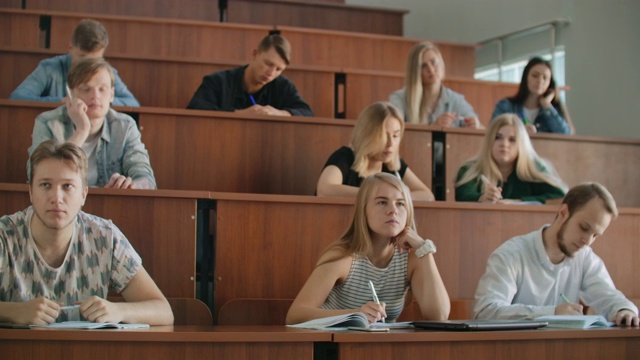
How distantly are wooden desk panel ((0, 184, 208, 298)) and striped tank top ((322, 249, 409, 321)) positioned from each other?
0.39 metres

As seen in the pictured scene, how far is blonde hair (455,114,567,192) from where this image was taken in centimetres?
311

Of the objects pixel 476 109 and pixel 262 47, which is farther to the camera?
pixel 476 109

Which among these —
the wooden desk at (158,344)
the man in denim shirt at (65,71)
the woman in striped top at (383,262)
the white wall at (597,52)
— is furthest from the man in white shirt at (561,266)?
the white wall at (597,52)

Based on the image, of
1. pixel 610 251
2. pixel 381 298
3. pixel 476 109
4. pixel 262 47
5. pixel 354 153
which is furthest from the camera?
pixel 476 109

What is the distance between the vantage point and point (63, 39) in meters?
4.32

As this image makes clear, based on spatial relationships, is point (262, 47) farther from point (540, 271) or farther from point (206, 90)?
point (540, 271)

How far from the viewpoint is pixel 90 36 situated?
3355mm

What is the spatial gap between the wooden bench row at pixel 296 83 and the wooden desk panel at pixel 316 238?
4.67ft

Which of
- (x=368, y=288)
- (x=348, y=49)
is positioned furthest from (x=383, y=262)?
(x=348, y=49)

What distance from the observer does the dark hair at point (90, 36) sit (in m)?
3.36

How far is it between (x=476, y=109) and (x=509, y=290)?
209 cm

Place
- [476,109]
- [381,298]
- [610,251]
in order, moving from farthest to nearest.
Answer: [476,109] → [610,251] → [381,298]

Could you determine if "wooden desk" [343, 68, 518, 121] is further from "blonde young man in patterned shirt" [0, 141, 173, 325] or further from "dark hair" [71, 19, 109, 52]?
"blonde young man in patterned shirt" [0, 141, 173, 325]

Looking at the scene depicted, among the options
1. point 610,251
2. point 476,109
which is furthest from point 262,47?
point 610,251
